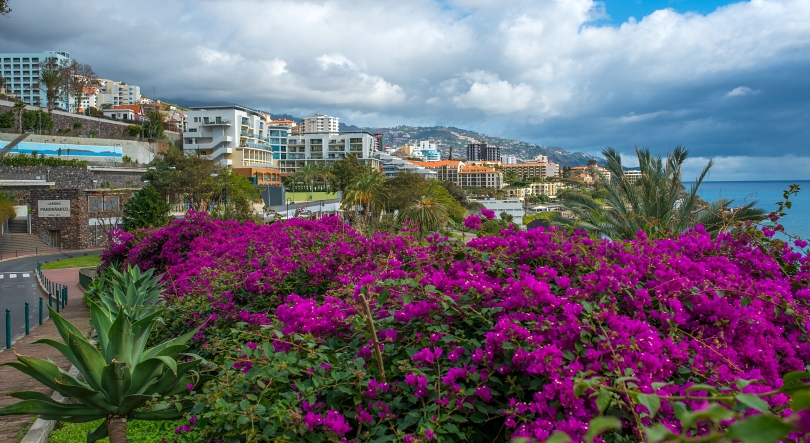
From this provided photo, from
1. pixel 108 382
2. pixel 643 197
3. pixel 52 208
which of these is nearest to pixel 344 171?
pixel 52 208

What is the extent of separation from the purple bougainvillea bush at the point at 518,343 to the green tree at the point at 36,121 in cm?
6791

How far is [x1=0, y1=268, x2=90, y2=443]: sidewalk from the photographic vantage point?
6.07 meters

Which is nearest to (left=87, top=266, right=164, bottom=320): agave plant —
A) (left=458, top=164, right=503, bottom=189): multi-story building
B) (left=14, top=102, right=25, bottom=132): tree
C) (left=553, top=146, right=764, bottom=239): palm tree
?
(left=553, top=146, right=764, bottom=239): palm tree

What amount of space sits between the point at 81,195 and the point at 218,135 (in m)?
48.9

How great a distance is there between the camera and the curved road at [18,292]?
14.8 metres

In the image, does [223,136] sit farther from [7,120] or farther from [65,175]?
[65,175]

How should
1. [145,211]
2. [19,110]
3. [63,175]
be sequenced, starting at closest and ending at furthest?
1. [145,211]
2. [63,175]
3. [19,110]

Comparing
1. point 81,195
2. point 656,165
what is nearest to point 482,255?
point 656,165

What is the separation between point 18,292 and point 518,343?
77.0ft

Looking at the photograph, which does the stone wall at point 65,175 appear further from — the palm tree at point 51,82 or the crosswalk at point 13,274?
the palm tree at point 51,82

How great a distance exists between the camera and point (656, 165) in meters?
12.2

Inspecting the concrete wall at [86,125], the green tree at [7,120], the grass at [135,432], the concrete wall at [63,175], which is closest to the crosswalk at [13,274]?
the concrete wall at [63,175]

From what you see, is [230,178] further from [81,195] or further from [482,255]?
[482,255]

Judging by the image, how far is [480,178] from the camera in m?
152
